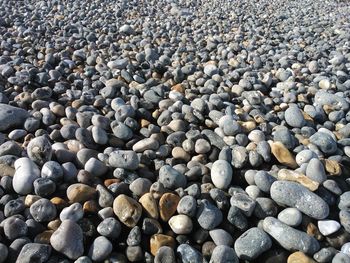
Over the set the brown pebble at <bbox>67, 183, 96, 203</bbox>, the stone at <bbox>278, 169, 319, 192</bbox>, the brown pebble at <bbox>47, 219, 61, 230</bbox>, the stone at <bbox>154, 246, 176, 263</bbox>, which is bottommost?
the stone at <bbox>154, 246, 176, 263</bbox>

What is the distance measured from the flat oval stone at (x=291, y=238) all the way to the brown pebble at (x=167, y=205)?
0.40m

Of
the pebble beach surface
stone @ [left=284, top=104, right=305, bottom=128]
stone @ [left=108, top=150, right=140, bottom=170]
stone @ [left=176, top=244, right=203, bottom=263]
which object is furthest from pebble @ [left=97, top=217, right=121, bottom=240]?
stone @ [left=284, top=104, right=305, bottom=128]

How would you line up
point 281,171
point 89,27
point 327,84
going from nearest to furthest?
point 281,171, point 327,84, point 89,27

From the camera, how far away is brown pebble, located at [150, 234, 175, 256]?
1469 millimetres

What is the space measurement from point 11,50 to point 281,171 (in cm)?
259

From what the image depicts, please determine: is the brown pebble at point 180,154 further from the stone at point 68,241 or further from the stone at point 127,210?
the stone at point 68,241

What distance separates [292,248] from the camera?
1495 mm

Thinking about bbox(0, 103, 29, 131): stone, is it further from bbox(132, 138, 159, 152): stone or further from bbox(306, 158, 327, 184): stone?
bbox(306, 158, 327, 184): stone

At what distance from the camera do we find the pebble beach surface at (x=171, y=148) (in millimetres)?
1496

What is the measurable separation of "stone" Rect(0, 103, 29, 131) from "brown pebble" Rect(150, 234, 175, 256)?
1.18 m

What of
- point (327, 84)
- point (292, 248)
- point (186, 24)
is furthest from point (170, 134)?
point (186, 24)

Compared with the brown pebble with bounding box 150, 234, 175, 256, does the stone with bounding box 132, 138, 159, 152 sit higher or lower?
higher

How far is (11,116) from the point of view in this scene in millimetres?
2160

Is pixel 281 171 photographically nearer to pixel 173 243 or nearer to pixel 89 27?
pixel 173 243
